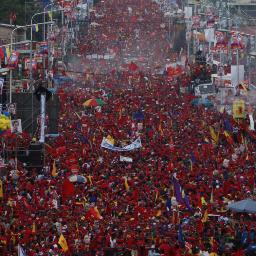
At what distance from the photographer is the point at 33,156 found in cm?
3491

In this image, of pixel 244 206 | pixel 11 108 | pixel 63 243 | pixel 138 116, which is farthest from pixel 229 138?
pixel 63 243

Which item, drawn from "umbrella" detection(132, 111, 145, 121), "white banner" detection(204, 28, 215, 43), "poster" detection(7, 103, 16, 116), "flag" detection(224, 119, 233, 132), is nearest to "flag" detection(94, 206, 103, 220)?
"poster" detection(7, 103, 16, 116)

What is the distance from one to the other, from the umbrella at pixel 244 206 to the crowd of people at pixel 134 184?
0.27 metres

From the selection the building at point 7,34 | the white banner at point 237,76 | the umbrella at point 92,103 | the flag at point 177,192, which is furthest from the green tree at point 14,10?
the flag at point 177,192

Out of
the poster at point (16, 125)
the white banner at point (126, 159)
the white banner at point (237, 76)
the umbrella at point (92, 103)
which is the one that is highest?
the poster at point (16, 125)

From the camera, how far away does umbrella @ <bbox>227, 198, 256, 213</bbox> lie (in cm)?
2738

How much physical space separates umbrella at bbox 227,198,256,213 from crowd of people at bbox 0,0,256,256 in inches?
10.6

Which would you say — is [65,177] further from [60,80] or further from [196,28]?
[196,28]

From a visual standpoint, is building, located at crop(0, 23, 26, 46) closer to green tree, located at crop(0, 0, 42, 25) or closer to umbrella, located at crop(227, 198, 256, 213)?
green tree, located at crop(0, 0, 42, 25)

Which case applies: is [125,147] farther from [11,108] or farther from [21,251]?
[21,251]

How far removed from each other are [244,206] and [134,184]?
15.4 ft

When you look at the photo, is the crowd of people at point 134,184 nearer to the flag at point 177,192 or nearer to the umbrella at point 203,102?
the flag at point 177,192

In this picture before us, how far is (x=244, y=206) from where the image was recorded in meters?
27.4

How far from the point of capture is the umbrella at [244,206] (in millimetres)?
27375
